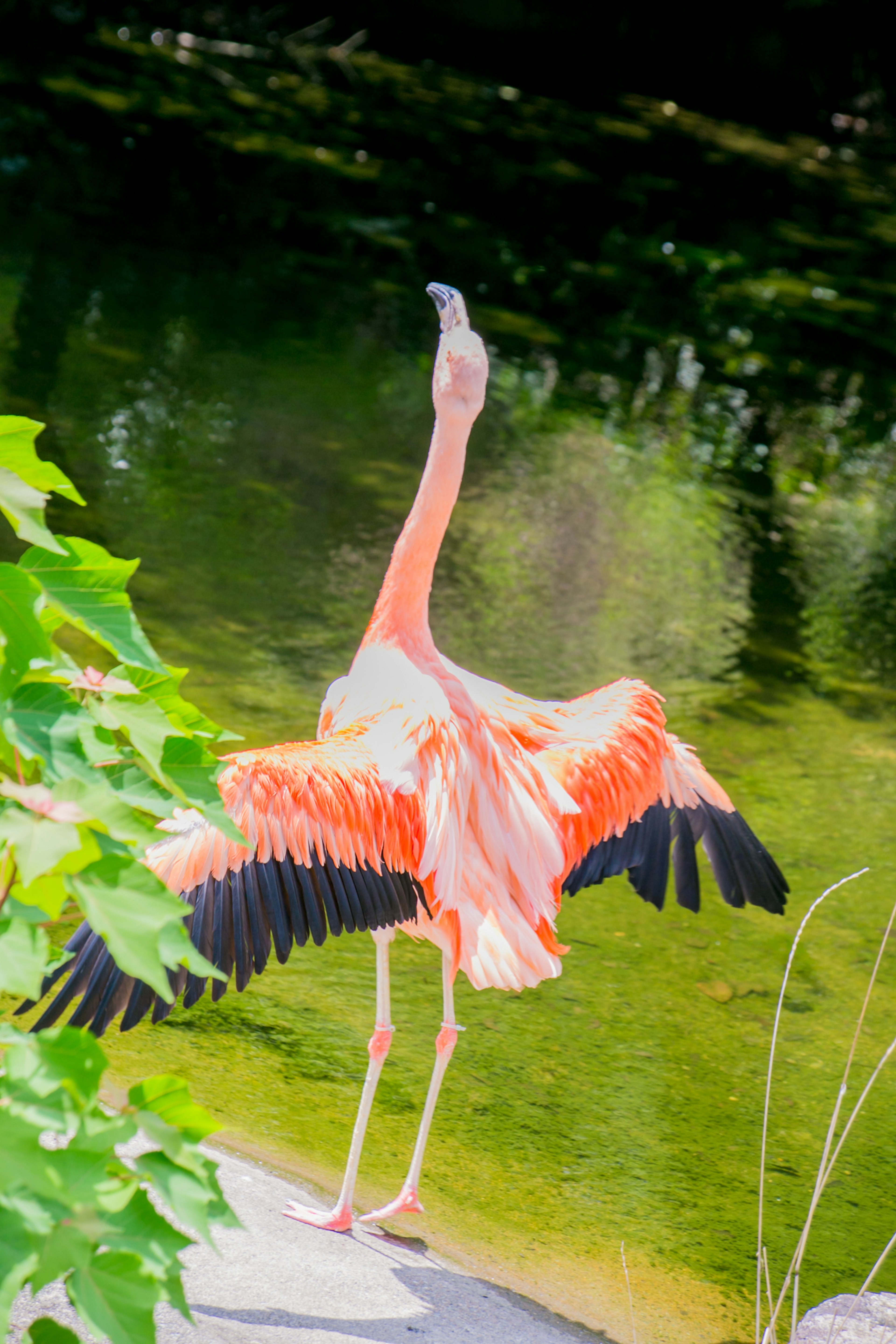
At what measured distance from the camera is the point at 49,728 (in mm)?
1311

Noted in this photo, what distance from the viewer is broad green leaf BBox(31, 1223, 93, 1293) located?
116 centimetres

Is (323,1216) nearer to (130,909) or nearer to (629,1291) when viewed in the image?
(629,1291)

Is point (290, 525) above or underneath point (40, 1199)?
underneath

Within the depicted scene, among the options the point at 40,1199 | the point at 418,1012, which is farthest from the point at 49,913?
the point at 418,1012

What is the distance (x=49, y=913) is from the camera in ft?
4.42

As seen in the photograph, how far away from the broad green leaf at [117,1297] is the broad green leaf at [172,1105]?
0.12 m

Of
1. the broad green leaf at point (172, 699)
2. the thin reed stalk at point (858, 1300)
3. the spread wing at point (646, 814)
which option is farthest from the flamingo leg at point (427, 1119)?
the broad green leaf at point (172, 699)

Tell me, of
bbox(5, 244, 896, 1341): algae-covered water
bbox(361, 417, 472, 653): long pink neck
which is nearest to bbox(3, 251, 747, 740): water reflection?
bbox(5, 244, 896, 1341): algae-covered water

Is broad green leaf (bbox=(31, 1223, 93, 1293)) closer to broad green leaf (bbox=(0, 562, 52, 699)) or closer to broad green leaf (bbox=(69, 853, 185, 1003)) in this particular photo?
broad green leaf (bbox=(69, 853, 185, 1003))

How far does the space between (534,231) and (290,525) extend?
8.04m

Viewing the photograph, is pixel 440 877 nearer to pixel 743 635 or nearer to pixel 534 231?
pixel 743 635

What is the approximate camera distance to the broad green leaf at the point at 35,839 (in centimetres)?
120

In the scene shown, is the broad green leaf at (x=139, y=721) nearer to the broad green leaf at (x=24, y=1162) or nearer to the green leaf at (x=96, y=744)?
the green leaf at (x=96, y=744)

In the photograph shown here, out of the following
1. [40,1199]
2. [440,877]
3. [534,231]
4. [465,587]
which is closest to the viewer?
[40,1199]
